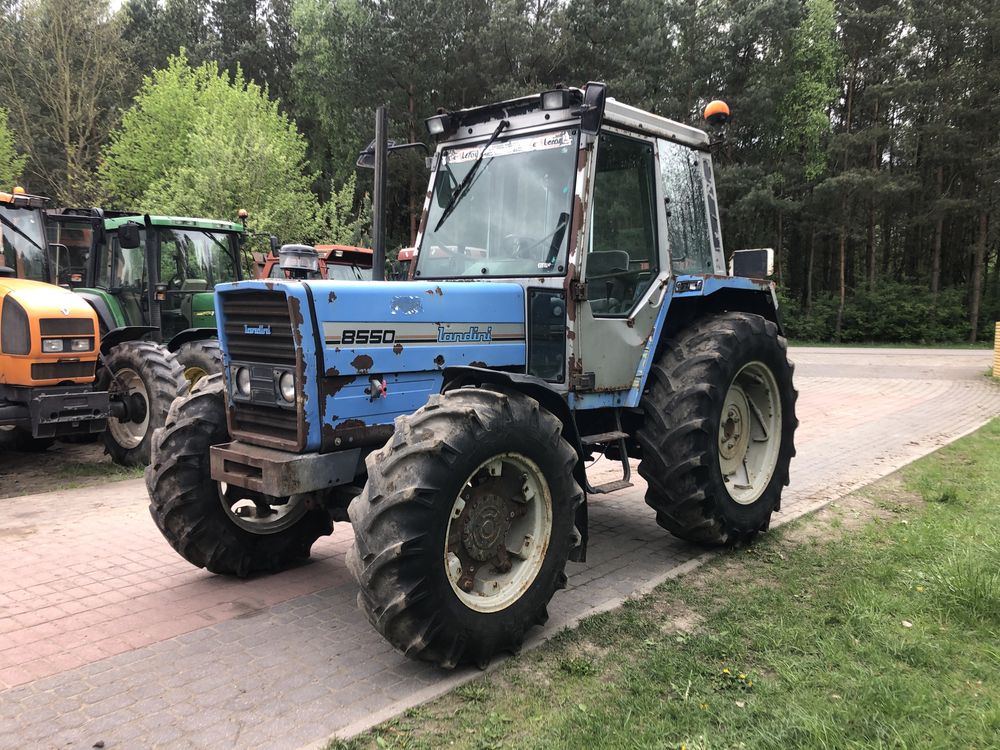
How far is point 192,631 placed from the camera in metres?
3.77

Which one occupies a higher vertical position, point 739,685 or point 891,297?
point 891,297

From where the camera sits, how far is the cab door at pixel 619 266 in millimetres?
4273

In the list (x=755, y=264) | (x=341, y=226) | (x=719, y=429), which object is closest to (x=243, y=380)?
(x=719, y=429)

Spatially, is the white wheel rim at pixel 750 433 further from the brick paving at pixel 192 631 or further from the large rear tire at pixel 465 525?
the large rear tire at pixel 465 525

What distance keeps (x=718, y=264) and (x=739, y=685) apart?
130 inches

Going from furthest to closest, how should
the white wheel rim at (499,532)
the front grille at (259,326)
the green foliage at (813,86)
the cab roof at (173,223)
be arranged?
the green foliage at (813,86) < the cab roof at (173,223) < the front grille at (259,326) < the white wheel rim at (499,532)

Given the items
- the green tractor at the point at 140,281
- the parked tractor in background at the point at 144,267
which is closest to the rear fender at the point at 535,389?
the green tractor at the point at 140,281

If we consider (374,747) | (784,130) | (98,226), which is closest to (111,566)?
(374,747)

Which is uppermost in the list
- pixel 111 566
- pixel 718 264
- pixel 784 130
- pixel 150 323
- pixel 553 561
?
pixel 784 130

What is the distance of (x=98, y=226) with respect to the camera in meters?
9.05

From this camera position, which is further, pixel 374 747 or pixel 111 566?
pixel 111 566

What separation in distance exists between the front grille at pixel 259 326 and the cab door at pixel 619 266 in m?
1.63

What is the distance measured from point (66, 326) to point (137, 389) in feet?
3.49

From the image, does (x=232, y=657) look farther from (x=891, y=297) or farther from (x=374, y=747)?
(x=891, y=297)
